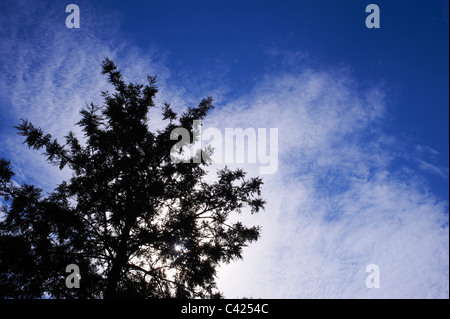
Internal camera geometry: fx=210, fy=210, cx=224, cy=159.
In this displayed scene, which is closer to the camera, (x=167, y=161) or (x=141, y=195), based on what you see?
(x=141, y=195)

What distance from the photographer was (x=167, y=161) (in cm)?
955

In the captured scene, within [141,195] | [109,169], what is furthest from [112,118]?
[141,195]

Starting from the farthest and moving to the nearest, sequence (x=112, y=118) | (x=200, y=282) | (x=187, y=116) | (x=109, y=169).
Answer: (x=187, y=116)
(x=112, y=118)
(x=109, y=169)
(x=200, y=282)

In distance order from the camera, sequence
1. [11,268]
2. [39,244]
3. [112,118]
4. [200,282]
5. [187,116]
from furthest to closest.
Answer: [187,116] < [112,118] < [200,282] < [39,244] < [11,268]

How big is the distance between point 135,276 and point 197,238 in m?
2.99

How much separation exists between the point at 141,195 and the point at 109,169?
1743 mm

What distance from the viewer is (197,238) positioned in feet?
27.6

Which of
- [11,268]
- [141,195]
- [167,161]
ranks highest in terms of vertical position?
[167,161]

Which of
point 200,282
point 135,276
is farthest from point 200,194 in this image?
point 135,276

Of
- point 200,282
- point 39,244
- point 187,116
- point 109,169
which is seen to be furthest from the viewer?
point 187,116

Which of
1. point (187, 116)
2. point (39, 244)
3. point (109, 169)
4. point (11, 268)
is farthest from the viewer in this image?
point (187, 116)

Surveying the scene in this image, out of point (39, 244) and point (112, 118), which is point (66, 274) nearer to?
point (39, 244)

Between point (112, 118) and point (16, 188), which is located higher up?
point (112, 118)

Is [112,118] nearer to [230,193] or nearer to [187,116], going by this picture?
[187,116]
